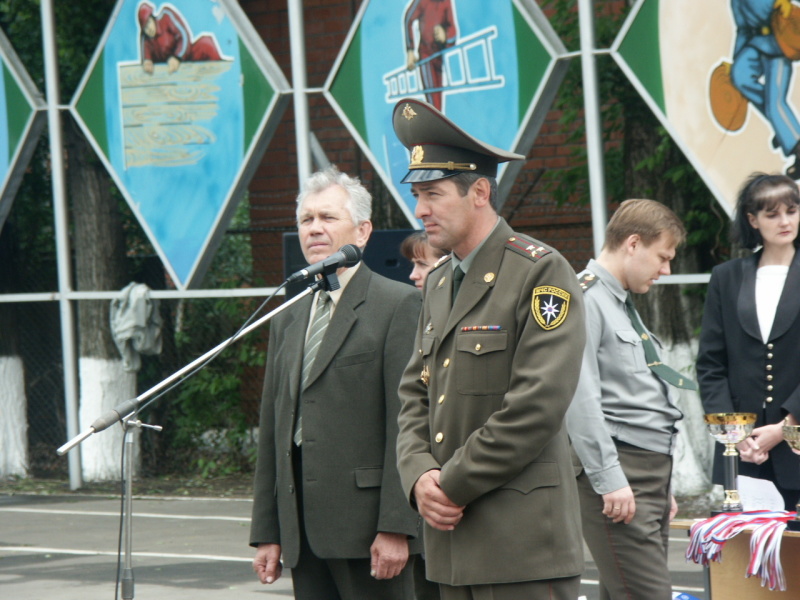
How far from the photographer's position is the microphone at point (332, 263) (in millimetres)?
3902

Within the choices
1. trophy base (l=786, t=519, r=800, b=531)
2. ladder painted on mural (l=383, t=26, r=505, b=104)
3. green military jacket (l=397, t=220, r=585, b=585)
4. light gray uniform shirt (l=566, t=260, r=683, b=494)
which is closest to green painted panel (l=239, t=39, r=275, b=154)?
ladder painted on mural (l=383, t=26, r=505, b=104)

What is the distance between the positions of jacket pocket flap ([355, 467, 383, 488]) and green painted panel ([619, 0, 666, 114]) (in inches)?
207

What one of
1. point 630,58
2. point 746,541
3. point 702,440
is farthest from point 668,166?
point 746,541

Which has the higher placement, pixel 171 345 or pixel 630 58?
pixel 630 58

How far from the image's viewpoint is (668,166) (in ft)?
32.5

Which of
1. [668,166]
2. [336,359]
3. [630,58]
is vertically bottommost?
[336,359]

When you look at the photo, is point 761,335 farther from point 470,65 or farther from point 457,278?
point 470,65

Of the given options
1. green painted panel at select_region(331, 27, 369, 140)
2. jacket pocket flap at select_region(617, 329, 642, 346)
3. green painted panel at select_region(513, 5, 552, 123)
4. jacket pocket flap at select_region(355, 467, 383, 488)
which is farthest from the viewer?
green painted panel at select_region(331, 27, 369, 140)

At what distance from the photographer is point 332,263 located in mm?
3949

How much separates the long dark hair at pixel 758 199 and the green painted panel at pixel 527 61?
4.03 meters

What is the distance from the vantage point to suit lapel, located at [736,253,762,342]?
4945 millimetres

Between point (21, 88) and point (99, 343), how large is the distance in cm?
244

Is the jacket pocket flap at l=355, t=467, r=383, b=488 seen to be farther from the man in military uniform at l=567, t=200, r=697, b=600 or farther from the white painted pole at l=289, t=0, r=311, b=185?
the white painted pole at l=289, t=0, r=311, b=185

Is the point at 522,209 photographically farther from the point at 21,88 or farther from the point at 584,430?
the point at 584,430
